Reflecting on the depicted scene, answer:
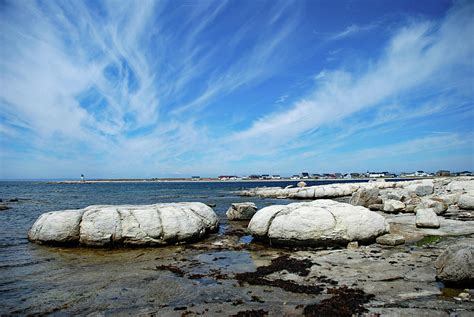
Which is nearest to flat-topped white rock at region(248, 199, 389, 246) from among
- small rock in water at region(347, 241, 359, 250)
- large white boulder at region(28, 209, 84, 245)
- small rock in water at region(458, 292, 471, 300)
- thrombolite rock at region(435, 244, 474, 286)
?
small rock in water at region(347, 241, 359, 250)

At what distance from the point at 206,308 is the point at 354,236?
693 centimetres

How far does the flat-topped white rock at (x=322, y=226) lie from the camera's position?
10.9 m

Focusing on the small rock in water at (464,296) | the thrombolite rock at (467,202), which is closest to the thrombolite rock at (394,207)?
the thrombolite rock at (467,202)

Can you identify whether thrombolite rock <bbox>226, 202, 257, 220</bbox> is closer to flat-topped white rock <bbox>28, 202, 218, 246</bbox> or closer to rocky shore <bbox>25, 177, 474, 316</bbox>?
rocky shore <bbox>25, 177, 474, 316</bbox>

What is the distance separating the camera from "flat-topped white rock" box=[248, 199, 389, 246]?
10938 mm

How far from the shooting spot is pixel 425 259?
8734 mm

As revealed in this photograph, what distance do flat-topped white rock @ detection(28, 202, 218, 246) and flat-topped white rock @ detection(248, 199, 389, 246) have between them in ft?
Answer: 11.8

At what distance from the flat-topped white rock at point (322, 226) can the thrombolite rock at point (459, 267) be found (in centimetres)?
414

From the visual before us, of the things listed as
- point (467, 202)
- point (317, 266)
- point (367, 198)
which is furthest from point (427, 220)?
point (367, 198)

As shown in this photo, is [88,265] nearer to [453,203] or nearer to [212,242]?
[212,242]

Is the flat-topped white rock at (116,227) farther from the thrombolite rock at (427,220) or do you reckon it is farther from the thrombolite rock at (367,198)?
the thrombolite rock at (367,198)

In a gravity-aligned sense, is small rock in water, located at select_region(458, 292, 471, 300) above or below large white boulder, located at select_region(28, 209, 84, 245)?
below

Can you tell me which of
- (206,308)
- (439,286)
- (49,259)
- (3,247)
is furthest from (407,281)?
(3,247)

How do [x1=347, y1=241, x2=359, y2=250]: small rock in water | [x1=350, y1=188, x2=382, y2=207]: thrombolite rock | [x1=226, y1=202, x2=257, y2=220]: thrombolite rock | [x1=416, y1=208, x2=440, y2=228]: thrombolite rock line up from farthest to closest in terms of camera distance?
[x1=350, y1=188, x2=382, y2=207]: thrombolite rock → [x1=226, y1=202, x2=257, y2=220]: thrombolite rock → [x1=416, y1=208, x2=440, y2=228]: thrombolite rock → [x1=347, y1=241, x2=359, y2=250]: small rock in water
